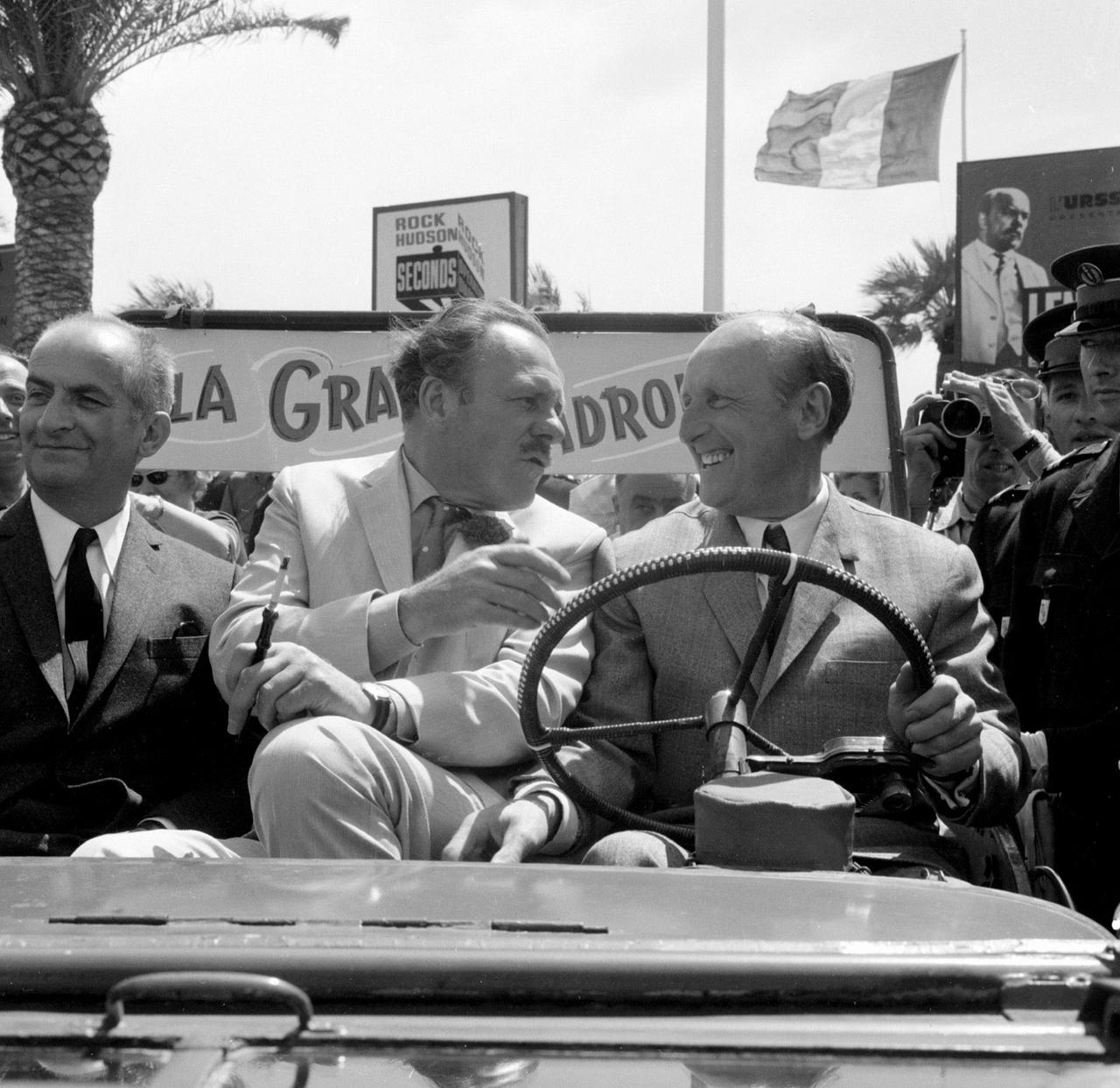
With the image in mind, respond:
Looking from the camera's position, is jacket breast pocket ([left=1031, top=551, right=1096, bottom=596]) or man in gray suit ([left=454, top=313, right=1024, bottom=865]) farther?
jacket breast pocket ([left=1031, top=551, right=1096, bottom=596])

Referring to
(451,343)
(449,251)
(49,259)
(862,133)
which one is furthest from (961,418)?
(862,133)

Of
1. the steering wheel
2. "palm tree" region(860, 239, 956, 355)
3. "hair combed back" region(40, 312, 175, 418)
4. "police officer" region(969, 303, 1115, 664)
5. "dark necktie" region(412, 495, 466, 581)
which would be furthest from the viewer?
"palm tree" region(860, 239, 956, 355)

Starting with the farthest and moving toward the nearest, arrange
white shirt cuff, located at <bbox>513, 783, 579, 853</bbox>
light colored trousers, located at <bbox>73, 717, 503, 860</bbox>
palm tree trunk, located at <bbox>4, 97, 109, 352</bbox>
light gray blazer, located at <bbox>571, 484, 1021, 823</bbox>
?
palm tree trunk, located at <bbox>4, 97, 109, 352</bbox> → light gray blazer, located at <bbox>571, 484, 1021, 823</bbox> → white shirt cuff, located at <bbox>513, 783, 579, 853</bbox> → light colored trousers, located at <bbox>73, 717, 503, 860</bbox>

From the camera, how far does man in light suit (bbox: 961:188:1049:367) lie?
34.4 feet

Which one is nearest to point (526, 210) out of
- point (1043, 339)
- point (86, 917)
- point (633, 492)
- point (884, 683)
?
point (633, 492)

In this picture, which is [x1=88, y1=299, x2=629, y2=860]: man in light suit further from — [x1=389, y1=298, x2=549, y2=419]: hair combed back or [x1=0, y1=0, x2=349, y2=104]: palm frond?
[x1=0, y1=0, x2=349, y2=104]: palm frond

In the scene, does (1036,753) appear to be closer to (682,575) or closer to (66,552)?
(682,575)

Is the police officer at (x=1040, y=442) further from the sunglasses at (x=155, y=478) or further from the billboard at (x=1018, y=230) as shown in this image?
the billboard at (x=1018, y=230)

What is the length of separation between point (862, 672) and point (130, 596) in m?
1.50

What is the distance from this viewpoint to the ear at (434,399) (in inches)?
121

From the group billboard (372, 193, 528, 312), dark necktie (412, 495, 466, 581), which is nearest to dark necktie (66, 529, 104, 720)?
dark necktie (412, 495, 466, 581)

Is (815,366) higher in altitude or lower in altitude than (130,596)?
higher

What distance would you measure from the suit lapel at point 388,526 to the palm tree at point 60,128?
31.2 feet

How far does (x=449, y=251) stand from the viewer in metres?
7.61
